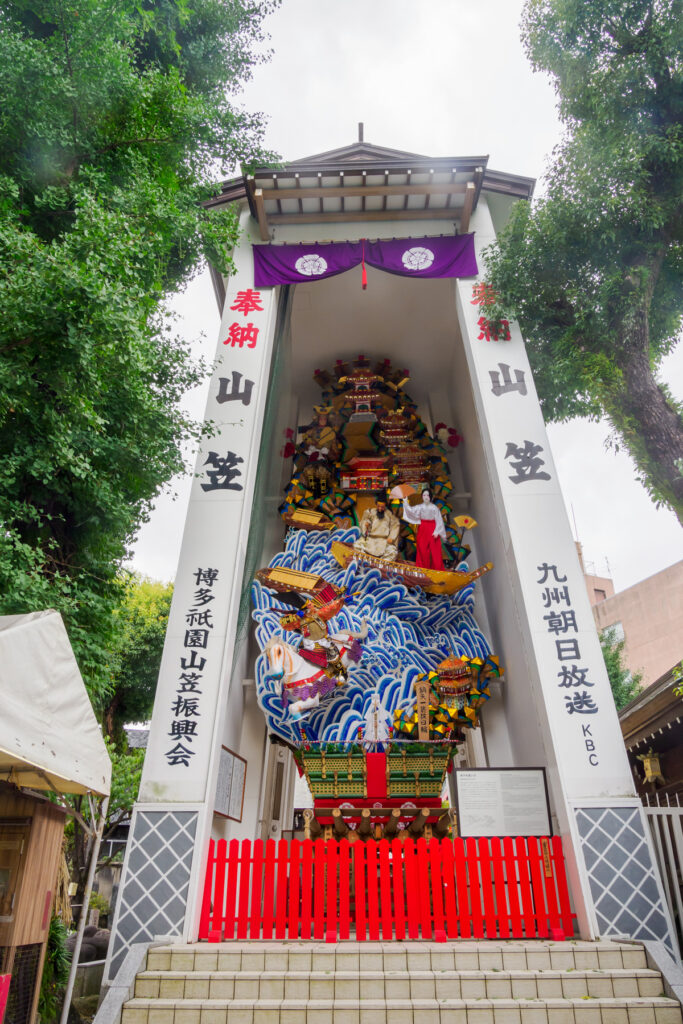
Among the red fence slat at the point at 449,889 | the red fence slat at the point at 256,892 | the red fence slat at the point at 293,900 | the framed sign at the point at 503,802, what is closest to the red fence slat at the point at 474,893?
the red fence slat at the point at 449,889

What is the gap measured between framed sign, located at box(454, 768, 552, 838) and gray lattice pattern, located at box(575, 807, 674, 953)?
0.83 metres

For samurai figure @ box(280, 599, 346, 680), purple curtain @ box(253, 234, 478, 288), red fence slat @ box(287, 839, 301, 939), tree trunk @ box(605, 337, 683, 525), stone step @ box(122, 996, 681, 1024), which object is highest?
purple curtain @ box(253, 234, 478, 288)

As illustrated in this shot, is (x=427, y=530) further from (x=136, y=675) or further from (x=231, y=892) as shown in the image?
(x=136, y=675)

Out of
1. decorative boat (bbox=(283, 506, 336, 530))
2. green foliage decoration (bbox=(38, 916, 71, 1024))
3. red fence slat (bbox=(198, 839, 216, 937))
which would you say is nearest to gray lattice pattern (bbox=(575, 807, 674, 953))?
red fence slat (bbox=(198, 839, 216, 937))

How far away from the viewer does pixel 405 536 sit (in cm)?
1005

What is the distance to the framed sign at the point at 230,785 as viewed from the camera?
23.2 ft

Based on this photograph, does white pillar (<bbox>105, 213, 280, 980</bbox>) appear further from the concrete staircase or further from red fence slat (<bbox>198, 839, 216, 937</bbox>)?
the concrete staircase

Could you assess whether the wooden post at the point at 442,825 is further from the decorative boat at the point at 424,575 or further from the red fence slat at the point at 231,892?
the decorative boat at the point at 424,575

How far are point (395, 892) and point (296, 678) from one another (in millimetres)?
2819

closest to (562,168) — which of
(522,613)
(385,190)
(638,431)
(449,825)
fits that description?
(638,431)

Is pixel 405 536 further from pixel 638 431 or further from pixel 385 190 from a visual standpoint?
pixel 385 190

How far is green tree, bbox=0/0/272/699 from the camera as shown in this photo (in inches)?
205

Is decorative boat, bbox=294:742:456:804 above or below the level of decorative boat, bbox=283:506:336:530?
below

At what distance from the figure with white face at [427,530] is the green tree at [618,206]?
328 centimetres
